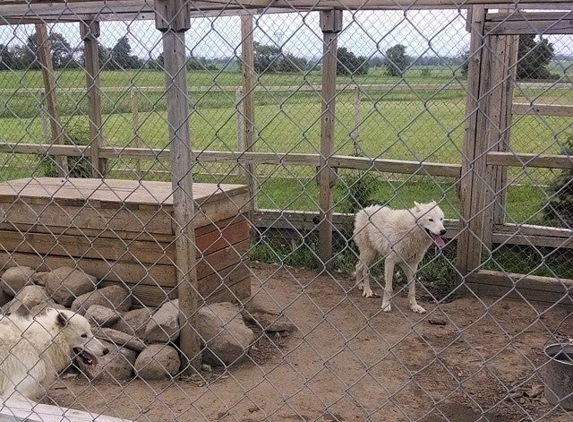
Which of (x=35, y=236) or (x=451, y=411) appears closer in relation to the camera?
(x=451, y=411)

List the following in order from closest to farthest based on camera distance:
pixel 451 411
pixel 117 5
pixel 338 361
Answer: pixel 451 411
pixel 338 361
pixel 117 5

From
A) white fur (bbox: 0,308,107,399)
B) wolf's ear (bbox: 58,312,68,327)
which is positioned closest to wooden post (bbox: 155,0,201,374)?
white fur (bbox: 0,308,107,399)

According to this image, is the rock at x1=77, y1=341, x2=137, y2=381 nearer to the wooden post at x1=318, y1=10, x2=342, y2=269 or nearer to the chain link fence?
the chain link fence

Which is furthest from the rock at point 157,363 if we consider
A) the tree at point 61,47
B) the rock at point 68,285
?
the tree at point 61,47

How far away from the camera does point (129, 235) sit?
16.7ft

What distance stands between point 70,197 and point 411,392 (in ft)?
10.3

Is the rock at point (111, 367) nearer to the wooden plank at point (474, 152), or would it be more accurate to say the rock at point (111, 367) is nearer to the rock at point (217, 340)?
the rock at point (217, 340)

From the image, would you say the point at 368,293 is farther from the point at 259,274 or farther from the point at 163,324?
the point at 163,324

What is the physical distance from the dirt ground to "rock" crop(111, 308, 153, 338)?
456 mm

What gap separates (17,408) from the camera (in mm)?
2262

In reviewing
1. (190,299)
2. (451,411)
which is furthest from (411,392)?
(190,299)

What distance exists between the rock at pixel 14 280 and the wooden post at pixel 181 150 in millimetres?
1827

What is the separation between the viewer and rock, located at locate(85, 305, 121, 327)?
4758mm

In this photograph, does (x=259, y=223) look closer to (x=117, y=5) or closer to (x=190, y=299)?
(x=117, y=5)
